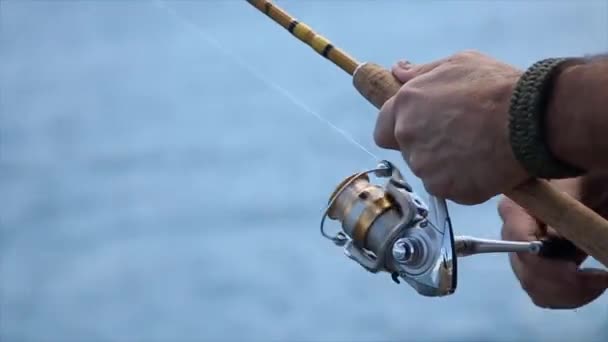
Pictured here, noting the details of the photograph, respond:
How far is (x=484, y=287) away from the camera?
2.13 m

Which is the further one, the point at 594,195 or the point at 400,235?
the point at 594,195

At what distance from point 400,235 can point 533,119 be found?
24 centimetres

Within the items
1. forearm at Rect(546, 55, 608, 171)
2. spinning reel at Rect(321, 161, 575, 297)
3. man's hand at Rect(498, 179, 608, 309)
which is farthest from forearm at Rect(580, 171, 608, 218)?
forearm at Rect(546, 55, 608, 171)

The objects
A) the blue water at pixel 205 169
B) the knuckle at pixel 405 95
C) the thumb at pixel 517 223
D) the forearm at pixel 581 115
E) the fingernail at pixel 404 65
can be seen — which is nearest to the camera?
the forearm at pixel 581 115

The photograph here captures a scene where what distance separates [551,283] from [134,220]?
3.98 feet

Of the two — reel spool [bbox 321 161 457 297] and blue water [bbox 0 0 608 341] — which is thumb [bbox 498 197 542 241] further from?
blue water [bbox 0 0 608 341]

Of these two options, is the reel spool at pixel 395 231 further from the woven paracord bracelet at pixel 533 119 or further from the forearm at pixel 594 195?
the forearm at pixel 594 195

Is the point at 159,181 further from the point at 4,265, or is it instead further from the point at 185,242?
the point at 4,265

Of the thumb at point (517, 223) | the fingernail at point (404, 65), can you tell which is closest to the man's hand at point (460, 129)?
the fingernail at point (404, 65)

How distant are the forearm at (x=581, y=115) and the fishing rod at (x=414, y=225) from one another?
0.10 metres

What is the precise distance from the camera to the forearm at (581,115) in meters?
0.82

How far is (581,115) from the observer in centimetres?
83

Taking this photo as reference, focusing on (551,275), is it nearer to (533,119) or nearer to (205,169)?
(533,119)

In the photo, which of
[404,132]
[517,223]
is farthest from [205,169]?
[404,132]
